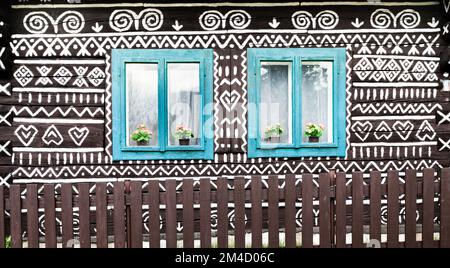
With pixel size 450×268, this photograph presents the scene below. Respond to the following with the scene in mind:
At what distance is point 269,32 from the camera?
5477mm

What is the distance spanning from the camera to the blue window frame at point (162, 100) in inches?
213

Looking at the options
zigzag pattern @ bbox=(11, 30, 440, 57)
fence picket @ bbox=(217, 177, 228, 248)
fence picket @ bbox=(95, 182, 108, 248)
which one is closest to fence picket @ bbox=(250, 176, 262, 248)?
fence picket @ bbox=(217, 177, 228, 248)

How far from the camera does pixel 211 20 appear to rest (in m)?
5.46

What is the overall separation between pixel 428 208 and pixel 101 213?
298 centimetres

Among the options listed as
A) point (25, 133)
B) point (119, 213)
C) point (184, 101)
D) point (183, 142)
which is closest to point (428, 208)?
point (119, 213)

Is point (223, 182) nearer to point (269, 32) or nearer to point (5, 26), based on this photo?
point (269, 32)

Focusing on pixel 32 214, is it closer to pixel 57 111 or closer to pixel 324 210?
pixel 57 111

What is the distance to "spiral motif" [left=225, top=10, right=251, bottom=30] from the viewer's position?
5469 millimetres

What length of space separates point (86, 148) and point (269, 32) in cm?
297

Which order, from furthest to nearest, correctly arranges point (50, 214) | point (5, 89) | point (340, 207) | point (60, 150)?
point (60, 150)
point (5, 89)
point (340, 207)
point (50, 214)

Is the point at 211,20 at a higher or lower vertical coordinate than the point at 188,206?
higher

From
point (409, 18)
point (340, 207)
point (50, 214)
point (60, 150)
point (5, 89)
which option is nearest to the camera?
point (50, 214)
